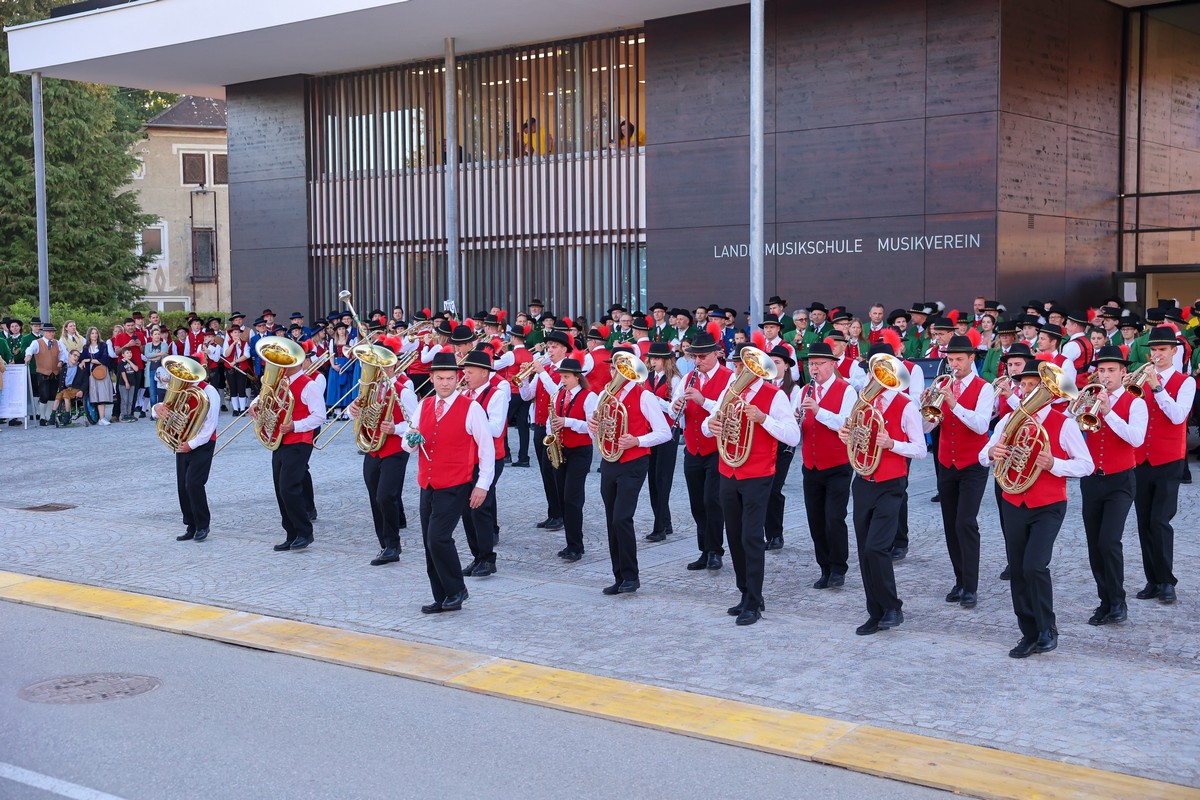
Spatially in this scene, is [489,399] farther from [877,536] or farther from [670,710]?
[670,710]

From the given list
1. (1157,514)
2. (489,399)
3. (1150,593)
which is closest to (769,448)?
(489,399)

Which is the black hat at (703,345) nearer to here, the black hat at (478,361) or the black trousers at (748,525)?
the black trousers at (748,525)

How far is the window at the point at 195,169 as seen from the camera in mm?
51844

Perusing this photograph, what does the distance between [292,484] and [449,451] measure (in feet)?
9.40

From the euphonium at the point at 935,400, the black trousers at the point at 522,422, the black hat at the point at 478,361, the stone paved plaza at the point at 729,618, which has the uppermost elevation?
the black hat at the point at 478,361

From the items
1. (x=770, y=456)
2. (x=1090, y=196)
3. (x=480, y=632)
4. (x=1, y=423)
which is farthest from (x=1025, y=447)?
(x=1, y=423)

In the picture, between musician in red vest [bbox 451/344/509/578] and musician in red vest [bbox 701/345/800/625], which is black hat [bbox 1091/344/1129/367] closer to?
musician in red vest [bbox 701/345/800/625]

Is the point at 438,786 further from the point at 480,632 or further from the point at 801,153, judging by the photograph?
the point at 801,153

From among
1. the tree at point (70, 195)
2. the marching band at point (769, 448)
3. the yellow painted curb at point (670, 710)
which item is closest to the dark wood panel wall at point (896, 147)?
the marching band at point (769, 448)

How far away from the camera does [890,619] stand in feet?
26.8

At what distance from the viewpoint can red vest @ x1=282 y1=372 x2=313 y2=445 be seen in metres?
11.0

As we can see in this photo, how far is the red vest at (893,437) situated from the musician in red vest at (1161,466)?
1808mm

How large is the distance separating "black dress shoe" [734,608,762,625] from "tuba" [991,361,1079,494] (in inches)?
73.6

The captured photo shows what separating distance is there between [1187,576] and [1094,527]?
1653 millimetres
